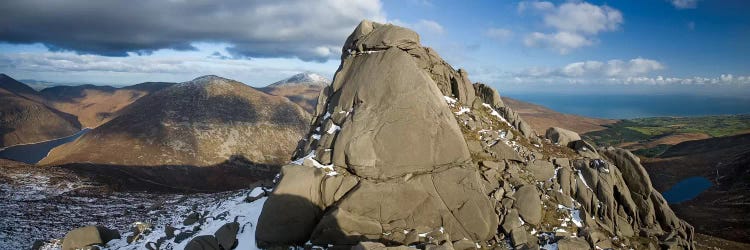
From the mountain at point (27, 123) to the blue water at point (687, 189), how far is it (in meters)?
180

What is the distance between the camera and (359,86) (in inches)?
960

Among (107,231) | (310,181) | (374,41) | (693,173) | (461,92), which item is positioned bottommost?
(693,173)

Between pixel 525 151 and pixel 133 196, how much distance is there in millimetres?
53789

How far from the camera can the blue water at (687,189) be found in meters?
63.7

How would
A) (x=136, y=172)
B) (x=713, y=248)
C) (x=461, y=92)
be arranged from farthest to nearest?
(x=136, y=172), (x=713, y=248), (x=461, y=92)

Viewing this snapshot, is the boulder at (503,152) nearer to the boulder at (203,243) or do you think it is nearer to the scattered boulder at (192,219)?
the boulder at (203,243)

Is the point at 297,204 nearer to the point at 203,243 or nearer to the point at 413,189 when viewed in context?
the point at 203,243

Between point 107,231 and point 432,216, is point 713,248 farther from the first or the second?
point 107,231

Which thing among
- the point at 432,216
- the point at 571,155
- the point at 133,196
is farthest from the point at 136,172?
the point at 571,155

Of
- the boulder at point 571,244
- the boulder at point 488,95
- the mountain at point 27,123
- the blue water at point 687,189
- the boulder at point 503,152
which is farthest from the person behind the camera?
the mountain at point 27,123

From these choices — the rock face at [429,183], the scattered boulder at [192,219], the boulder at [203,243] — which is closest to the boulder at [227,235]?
the boulder at [203,243]

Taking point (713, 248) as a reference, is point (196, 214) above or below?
above

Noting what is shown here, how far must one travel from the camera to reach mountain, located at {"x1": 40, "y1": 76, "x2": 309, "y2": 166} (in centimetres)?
8656

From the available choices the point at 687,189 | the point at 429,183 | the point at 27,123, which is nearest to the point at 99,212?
the point at 429,183
